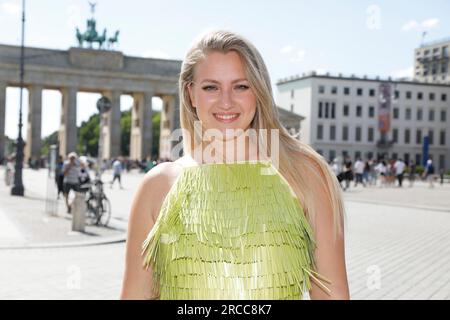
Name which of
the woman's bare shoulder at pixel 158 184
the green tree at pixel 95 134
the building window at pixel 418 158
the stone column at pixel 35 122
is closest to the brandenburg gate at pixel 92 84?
the stone column at pixel 35 122

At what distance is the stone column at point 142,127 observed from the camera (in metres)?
79.8

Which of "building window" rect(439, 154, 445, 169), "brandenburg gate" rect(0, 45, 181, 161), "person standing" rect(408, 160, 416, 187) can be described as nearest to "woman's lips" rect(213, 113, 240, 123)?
"person standing" rect(408, 160, 416, 187)

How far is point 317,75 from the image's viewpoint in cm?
9062

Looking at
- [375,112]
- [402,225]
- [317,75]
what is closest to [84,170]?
[402,225]

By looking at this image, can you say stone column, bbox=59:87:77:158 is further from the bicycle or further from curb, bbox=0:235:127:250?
curb, bbox=0:235:127:250

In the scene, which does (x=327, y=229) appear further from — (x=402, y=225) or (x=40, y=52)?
(x=40, y=52)

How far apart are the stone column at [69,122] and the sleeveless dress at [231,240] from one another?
248ft

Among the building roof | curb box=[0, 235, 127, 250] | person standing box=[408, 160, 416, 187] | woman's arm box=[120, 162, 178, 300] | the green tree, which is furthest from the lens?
the green tree

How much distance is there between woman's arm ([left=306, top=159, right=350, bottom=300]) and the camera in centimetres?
165

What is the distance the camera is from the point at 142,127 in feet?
262

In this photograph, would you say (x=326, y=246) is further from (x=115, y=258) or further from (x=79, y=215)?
(x=79, y=215)

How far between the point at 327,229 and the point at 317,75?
90.9m

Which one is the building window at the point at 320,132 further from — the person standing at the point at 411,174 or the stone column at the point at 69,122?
the person standing at the point at 411,174

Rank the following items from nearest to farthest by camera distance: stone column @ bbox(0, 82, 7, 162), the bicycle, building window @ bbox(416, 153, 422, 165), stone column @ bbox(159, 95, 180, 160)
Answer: the bicycle → stone column @ bbox(0, 82, 7, 162) → stone column @ bbox(159, 95, 180, 160) → building window @ bbox(416, 153, 422, 165)
